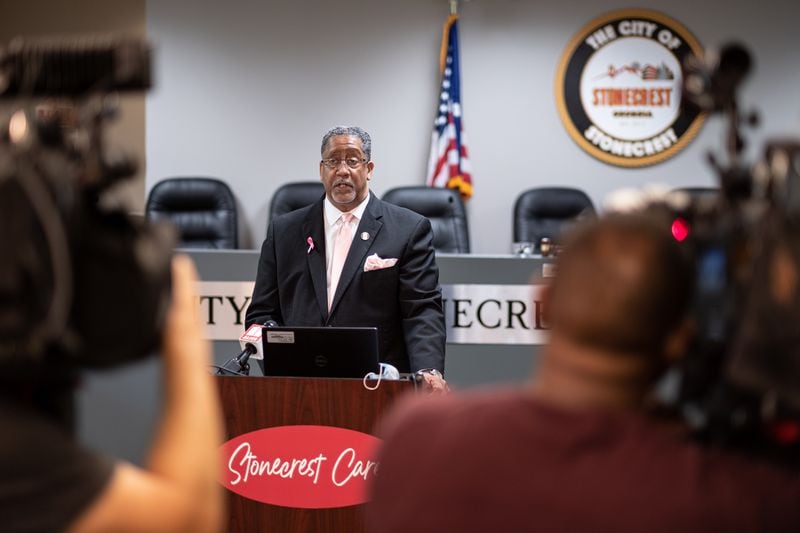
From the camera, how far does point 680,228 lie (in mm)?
1035

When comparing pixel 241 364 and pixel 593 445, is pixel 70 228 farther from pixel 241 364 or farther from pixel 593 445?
pixel 241 364

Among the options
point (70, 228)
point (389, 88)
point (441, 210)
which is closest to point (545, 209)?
point (441, 210)

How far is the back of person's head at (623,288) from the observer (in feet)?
3.08

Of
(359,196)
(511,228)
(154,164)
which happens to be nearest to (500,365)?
(359,196)

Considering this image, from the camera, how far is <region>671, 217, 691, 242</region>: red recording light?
3.38 ft

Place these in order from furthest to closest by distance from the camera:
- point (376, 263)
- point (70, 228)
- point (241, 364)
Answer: point (376, 263)
point (241, 364)
point (70, 228)

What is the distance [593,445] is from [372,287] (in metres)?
2.30

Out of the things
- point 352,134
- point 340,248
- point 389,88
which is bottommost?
point 340,248

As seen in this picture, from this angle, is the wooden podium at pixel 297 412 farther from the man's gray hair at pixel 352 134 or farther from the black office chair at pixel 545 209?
the black office chair at pixel 545 209

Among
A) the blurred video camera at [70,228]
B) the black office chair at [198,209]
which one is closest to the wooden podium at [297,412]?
the blurred video camera at [70,228]

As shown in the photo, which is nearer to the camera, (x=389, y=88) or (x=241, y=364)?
(x=241, y=364)

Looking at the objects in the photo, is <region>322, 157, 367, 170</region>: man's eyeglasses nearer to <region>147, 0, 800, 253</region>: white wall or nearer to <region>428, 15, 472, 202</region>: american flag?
<region>428, 15, 472, 202</region>: american flag

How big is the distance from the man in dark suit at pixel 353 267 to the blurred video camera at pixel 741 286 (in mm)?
2130

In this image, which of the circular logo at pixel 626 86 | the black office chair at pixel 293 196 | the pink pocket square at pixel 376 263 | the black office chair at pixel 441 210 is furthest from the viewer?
the circular logo at pixel 626 86
